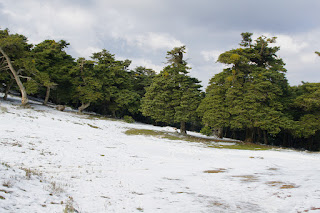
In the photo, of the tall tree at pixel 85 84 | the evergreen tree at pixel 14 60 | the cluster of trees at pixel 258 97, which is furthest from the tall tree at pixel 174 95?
the evergreen tree at pixel 14 60

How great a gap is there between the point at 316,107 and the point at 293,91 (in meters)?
4.69

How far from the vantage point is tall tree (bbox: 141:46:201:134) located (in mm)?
28594

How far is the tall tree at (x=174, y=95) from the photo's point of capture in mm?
28594

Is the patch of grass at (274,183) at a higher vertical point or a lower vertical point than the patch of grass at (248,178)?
higher

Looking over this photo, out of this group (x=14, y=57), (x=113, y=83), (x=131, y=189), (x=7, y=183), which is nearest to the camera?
(x=7, y=183)

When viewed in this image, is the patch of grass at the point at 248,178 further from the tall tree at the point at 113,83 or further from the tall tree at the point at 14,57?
the tall tree at the point at 113,83

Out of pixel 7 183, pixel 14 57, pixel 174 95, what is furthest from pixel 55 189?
pixel 14 57

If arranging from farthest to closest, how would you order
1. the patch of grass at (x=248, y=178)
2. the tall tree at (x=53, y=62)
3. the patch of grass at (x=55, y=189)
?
the tall tree at (x=53, y=62) → the patch of grass at (x=248, y=178) → the patch of grass at (x=55, y=189)

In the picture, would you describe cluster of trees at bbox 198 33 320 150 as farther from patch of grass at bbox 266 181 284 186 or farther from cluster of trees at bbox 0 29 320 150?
patch of grass at bbox 266 181 284 186

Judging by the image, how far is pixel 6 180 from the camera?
17.2 feet

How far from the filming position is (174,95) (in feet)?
96.4

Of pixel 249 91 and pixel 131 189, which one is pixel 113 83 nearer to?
pixel 249 91

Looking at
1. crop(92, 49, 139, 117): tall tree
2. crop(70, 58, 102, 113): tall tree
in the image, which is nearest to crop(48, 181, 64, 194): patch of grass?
crop(70, 58, 102, 113): tall tree

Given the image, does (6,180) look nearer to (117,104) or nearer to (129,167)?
(129,167)
